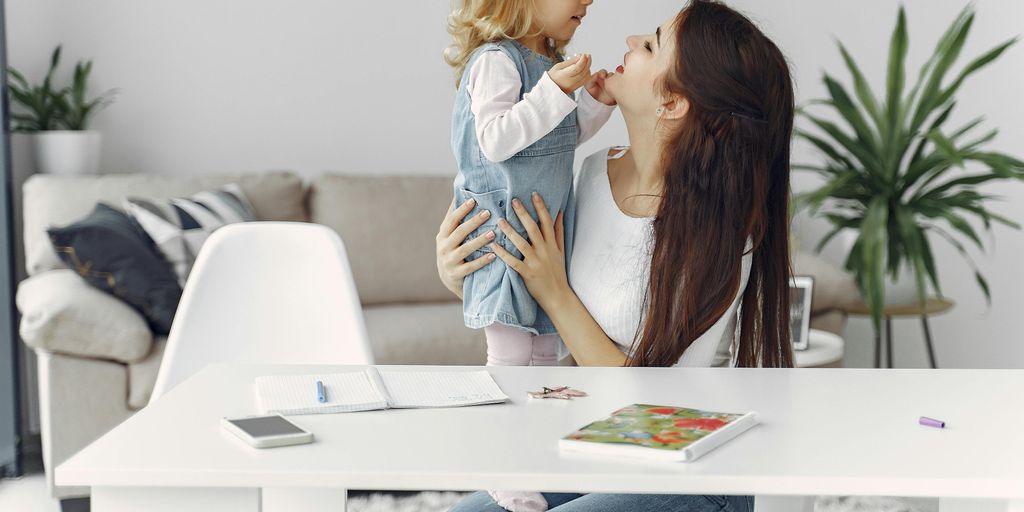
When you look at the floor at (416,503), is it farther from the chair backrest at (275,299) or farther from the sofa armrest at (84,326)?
the chair backrest at (275,299)

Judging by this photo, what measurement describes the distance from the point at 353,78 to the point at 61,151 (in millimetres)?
1094

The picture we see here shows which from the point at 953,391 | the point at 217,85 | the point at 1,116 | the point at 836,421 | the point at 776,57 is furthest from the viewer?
the point at 217,85

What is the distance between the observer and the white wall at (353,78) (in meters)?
3.98

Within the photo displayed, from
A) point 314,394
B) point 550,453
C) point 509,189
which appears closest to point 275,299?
point 509,189

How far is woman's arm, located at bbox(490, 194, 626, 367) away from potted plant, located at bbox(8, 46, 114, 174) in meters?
2.53

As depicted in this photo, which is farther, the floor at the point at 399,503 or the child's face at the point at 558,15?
the floor at the point at 399,503

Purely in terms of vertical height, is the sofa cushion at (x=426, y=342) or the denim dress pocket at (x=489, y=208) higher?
the denim dress pocket at (x=489, y=208)

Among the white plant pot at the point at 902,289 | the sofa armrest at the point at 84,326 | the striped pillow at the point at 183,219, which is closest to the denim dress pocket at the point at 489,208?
the sofa armrest at the point at 84,326

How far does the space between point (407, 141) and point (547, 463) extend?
3.27 m

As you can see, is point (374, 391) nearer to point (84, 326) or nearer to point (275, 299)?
point (275, 299)

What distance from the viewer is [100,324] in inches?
114

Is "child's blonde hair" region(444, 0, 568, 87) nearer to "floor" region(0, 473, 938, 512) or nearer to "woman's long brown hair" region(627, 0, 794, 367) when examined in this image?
"woman's long brown hair" region(627, 0, 794, 367)

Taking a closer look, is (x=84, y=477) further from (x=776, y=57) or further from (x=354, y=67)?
(x=354, y=67)

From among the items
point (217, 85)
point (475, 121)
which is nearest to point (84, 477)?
point (475, 121)
